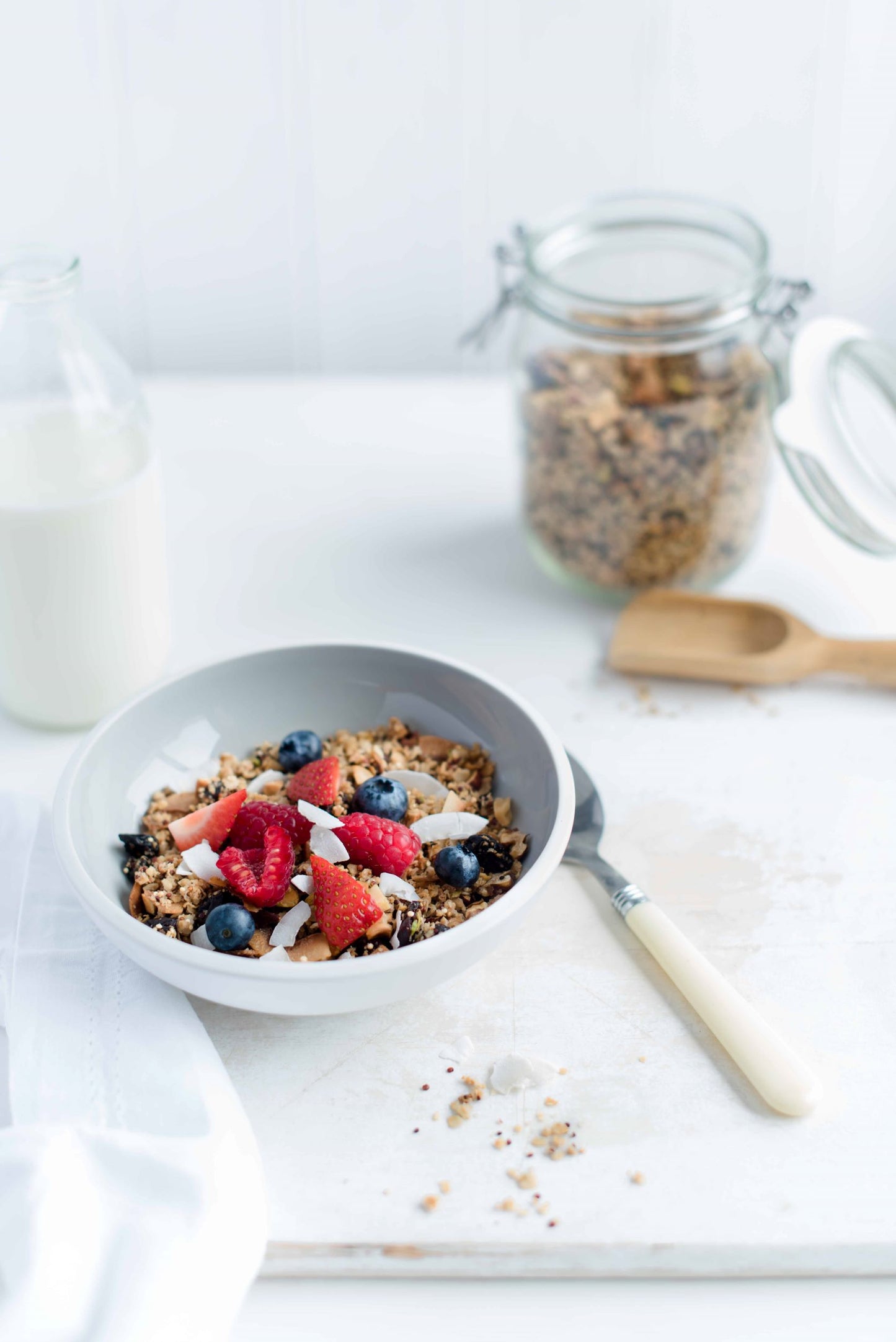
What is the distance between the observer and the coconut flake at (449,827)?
0.85 meters

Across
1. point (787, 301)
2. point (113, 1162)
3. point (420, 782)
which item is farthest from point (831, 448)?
point (113, 1162)

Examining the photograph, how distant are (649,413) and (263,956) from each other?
559 mm

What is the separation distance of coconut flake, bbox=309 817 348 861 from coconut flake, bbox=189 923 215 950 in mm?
82

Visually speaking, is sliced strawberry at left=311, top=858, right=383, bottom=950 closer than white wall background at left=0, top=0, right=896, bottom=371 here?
Yes

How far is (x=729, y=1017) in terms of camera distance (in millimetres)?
768

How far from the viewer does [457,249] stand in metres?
1.57

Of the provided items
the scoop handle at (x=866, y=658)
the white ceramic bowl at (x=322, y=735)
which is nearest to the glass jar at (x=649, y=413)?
the scoop handle at (x=866, y=658)

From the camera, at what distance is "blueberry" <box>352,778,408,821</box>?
2.79 feet

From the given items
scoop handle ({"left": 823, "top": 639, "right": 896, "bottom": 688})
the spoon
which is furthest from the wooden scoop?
the spoon

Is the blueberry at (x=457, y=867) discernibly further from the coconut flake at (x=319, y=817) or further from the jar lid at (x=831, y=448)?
the jar lid at (x=831, y=448)

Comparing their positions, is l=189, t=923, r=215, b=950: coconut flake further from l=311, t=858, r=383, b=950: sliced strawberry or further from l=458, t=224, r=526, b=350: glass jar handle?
l=458, t=224, r=526, b=350: glass jar handle

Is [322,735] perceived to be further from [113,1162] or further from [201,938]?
[113,1162]

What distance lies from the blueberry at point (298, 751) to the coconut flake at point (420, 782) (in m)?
0.06

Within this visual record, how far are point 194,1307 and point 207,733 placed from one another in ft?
1.40
